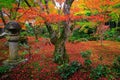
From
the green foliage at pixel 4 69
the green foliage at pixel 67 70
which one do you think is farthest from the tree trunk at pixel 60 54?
the green foliage at pixel 4 69

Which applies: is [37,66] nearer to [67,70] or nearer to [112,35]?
[67,70]

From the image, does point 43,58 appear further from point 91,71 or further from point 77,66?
point 91,71

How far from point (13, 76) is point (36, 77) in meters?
1.28

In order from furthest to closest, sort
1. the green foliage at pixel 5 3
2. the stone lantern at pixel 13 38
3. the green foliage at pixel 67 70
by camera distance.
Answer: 1. the green foliage at pixel 5 3
2. the stone lantern at pixel 13 38
3. the green foliage at pixel 67 70

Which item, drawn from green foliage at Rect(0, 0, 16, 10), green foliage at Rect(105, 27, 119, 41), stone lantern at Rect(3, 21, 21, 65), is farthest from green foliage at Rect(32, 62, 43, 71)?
green foliage at Rect(105, 27, 119, 41)

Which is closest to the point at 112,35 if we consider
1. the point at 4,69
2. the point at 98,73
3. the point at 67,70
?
the point at 98,73

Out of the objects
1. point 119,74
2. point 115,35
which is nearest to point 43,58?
point 119,74

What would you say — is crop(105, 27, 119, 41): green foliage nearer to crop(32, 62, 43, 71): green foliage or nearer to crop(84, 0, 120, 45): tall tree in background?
crop(84, 0, 120, 45): tall tree in background

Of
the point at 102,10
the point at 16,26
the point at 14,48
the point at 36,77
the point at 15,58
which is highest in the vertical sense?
the point at 102,10

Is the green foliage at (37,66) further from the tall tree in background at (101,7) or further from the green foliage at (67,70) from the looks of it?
the tall tree in background at (101,7)

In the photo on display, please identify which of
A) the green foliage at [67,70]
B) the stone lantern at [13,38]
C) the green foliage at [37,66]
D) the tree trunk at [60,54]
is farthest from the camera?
the tree trunk at [60,54]

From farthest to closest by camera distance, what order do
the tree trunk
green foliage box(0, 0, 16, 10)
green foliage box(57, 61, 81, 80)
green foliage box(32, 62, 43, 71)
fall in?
green foliage box(0, 0, 16, 10), the tree trunk, green foliage box(32, 62, 43, 71), green foliage box(57, 61, 81, 80)

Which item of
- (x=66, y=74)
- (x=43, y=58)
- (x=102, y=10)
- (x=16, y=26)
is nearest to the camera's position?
(x=66, y=74)

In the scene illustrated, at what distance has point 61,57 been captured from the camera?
9.45 m
